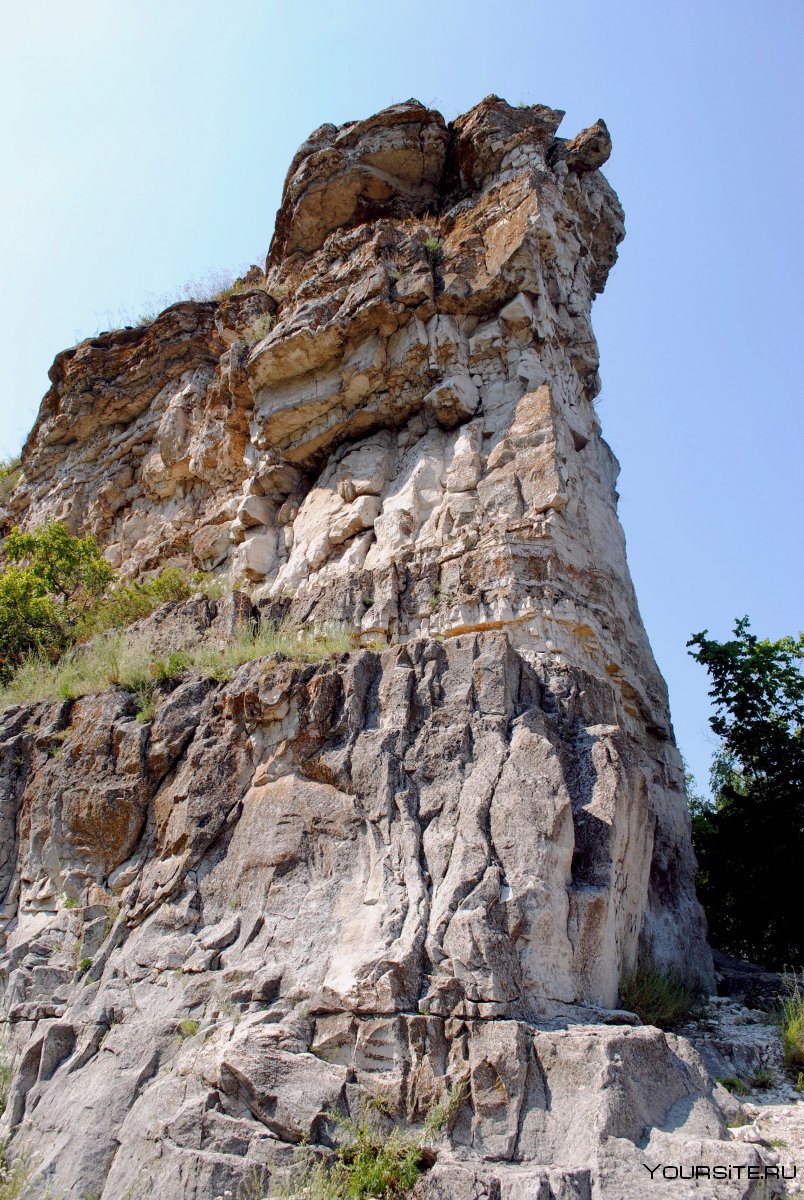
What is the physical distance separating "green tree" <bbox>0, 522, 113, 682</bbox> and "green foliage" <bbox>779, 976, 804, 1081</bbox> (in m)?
9.94

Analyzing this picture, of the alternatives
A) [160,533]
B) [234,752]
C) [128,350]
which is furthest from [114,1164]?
[128,350]

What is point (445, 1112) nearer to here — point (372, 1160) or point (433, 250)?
point (372, 1160)

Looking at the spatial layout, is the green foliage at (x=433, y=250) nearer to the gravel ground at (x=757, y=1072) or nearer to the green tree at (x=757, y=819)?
the green tree at (x=757, y=819)

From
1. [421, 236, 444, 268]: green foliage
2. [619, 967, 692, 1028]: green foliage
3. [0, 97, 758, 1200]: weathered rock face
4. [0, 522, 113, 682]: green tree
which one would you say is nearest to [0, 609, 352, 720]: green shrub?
[0, 97, 758, 1200]: weathered rock face

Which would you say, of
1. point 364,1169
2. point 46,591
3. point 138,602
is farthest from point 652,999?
point 46,591

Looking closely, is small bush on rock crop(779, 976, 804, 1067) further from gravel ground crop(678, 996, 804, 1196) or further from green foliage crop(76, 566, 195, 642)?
green foliage crop(76, 566, 195, 642)

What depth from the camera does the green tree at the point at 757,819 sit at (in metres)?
10.4

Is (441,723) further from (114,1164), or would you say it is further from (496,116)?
(496,116)

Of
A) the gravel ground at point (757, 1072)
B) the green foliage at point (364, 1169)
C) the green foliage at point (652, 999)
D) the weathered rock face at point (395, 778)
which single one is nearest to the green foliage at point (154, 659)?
the weathered rock face at point (395, 778)

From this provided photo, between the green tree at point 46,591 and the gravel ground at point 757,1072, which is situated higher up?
the green tree at point 46,591

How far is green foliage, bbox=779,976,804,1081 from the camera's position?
228 inches

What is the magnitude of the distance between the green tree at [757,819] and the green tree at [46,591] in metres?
9.41

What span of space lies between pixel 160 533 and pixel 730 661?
31.0ft

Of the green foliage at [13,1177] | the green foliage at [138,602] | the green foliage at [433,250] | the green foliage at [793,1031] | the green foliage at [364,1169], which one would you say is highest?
the green foliage at [433,250]
